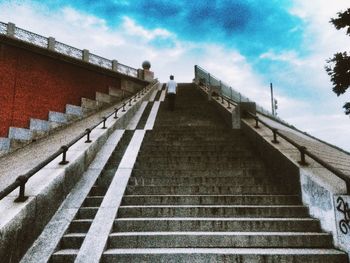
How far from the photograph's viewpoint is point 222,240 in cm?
491

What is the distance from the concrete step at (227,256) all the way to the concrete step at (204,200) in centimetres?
154

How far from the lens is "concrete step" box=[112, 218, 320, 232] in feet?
17.2

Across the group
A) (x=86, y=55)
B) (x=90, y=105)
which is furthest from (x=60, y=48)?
(x=90, y=105)

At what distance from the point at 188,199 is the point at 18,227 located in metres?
3.03

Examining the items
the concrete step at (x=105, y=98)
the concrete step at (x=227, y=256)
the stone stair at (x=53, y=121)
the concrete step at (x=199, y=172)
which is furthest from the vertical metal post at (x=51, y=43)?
the concrete step at (x=227, y=256)

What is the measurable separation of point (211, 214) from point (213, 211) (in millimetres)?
66

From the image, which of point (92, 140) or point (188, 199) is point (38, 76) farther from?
point (188, 199)

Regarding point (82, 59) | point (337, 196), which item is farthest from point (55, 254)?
point (82, 59)

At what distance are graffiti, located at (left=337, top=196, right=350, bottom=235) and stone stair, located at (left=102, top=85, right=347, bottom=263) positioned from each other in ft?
1.13

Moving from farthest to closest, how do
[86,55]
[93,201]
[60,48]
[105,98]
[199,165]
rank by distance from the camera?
1. [105,98]
2. [86,55]
3. [60,48]
4. [199,165]
5. [93,201]

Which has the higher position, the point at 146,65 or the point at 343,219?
the point at 146,65

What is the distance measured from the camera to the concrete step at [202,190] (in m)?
6.54

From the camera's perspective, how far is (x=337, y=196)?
479 cm

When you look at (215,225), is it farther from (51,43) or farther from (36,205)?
(51,43)
